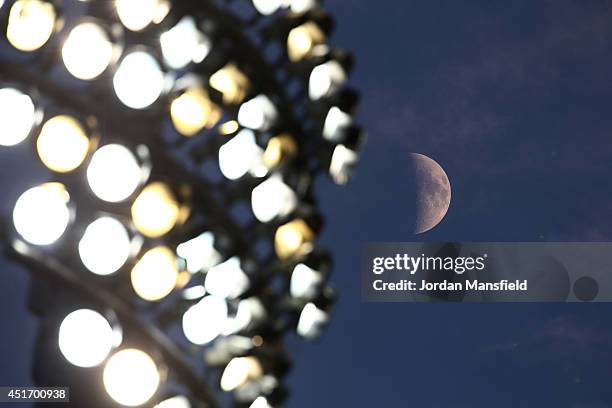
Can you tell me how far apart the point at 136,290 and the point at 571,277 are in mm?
21477

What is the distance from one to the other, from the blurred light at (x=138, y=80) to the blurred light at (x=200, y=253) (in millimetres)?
733

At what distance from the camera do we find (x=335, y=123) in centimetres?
581

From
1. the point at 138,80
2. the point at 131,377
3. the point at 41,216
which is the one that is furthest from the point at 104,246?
the point at 138,80

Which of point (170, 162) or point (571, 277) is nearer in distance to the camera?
point (170, 162)

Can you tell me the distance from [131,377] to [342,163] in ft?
6.82

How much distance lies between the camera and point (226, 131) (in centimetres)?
562

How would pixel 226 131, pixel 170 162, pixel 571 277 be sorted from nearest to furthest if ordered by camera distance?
pixel 170 162 → pixel 226 131 → pixel 571 277

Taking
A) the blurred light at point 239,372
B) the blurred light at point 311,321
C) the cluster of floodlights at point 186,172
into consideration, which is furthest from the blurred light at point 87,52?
the blurred light at point 311,321

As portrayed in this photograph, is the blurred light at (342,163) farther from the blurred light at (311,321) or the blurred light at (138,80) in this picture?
the blurred light at (138,80)

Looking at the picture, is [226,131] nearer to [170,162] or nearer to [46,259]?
[170,162]

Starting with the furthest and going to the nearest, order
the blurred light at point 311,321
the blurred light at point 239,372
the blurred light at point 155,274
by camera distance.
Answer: the blurred light at point 311,321
the blurred light at point 239,372
the blurred light at point 155,274

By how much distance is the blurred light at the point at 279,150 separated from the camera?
5657mm

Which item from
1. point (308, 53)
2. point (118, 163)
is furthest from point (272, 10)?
point (118, 163)

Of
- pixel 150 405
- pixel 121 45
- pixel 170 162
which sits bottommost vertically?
pixel 150 405
